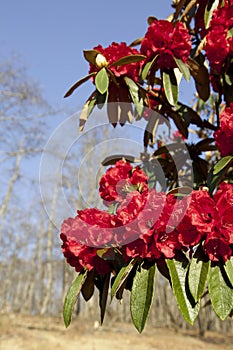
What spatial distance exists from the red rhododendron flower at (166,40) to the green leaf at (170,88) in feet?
0.21

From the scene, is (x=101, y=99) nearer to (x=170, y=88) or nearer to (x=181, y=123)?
(x=170, y=88)

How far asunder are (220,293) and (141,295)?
0.56 feet

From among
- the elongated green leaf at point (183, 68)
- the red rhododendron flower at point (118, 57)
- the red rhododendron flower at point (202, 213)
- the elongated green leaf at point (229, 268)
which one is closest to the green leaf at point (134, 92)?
the red rhododendron flower at point (118, 57)

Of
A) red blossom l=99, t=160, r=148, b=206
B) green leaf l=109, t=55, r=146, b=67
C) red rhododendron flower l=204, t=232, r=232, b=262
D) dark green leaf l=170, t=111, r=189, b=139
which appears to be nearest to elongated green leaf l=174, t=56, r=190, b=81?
green leaf l=109, t=55, r=146, b=67

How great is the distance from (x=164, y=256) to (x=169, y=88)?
0.64 meters

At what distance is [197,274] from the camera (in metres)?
0.79

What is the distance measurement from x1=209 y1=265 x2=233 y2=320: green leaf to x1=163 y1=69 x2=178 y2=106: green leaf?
25.6 inches

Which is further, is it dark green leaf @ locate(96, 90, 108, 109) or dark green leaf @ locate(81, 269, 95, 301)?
dark green leaf @ locate(96, 90, 108, 109)

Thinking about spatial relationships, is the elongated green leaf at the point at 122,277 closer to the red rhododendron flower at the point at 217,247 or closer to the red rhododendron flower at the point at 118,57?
the red rhododendron flower at the point at 217,247

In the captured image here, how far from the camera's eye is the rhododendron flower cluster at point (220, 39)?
1.19 meters

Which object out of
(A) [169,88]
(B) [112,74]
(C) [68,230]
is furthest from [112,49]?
(C) [68,230]

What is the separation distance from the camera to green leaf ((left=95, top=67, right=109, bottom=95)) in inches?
43.7

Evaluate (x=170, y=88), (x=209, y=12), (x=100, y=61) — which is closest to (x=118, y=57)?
(x=100, y=61)

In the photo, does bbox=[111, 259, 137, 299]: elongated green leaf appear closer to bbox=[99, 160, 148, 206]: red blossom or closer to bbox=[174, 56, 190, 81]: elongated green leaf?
bbox=[99, 160, 148, 206]: red blossom
